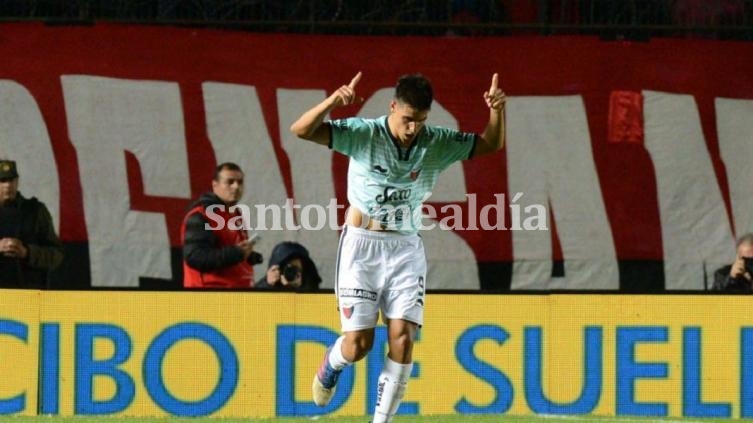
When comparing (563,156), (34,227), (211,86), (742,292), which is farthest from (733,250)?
(34,227)

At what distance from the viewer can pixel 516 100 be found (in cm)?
1518

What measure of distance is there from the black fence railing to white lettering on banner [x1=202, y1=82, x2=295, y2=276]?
0.55 meters

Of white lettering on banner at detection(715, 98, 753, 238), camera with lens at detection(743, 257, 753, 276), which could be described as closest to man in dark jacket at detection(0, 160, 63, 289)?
camera with lens at detection(743, 257, 753, 276)

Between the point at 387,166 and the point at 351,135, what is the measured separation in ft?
Answer: 0.82

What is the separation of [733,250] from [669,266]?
532 millimetres

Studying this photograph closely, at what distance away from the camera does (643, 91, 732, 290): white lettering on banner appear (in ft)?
49.6

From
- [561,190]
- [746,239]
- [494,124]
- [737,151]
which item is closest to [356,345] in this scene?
[494,124]

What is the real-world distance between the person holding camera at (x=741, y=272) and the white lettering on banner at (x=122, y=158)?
14.2ft

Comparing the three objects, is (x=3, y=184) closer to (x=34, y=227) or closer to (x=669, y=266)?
(x=34, y=227)

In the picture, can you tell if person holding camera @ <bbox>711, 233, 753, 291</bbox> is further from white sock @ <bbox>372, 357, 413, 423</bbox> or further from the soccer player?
white sock @ <bbox>372, 357, 413, 423</bbox>

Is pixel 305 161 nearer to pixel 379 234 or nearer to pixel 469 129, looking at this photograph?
pixel 469 129

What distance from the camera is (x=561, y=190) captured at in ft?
49.8

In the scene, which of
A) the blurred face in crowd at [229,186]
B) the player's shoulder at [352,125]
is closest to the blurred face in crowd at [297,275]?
the blurred face in crowd at [229,186]

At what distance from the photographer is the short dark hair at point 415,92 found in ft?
31.7
